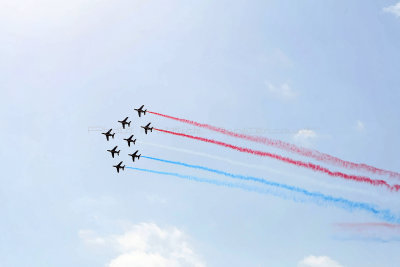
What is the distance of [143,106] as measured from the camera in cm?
12762

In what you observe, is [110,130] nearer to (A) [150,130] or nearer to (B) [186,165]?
(A) [150,130]

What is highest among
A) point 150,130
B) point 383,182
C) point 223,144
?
point 150,130

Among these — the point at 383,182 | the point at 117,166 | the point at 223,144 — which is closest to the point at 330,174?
the point at 383,182

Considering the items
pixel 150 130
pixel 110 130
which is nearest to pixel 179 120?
pixel 150 130

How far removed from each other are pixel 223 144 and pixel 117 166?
35.4m

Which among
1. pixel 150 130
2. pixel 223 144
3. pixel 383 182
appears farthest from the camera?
pixel 150 130

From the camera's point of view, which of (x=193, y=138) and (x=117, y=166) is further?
(x=117, y=166)

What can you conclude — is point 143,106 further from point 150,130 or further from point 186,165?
point 186,165

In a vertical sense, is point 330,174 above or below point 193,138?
below

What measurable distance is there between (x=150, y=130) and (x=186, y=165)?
18958mm

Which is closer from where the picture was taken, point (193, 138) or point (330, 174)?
point (330, 174)

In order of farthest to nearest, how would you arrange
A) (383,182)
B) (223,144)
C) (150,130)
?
1. (150,130)
2. (223,144)
3. (383,182)

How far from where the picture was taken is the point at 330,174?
10231cm

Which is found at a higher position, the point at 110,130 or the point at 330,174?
the point at 110,130
